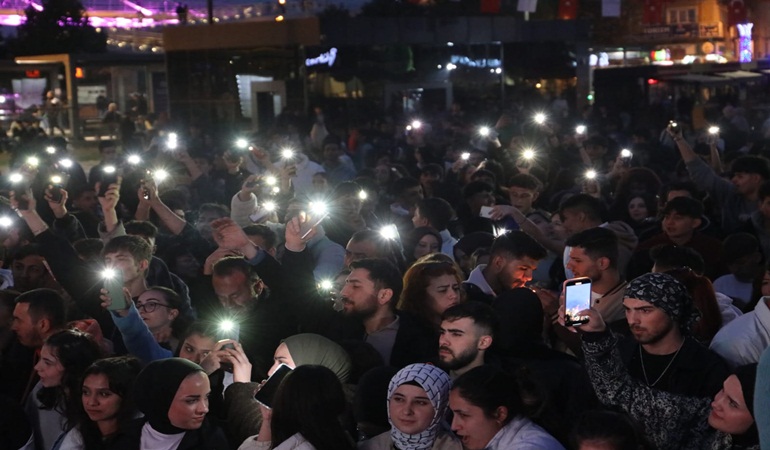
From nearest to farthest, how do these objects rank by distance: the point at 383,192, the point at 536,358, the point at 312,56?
the point at 536,358
the point at 383,192
the point at 312,56

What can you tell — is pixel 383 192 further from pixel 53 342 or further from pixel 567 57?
pixel 567 57

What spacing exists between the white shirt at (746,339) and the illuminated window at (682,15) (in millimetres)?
57285

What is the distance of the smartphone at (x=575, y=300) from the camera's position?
436 cm

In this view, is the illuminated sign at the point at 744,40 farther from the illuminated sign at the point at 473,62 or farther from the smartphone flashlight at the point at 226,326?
the smartphone flashlight at the point at 226,326

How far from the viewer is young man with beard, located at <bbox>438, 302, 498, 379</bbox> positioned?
15.7 feet

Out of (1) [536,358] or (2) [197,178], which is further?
(2) [197,178]

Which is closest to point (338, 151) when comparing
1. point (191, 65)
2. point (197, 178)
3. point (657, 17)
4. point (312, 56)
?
point (197, 178)

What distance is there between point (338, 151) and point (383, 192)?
11.3 ft

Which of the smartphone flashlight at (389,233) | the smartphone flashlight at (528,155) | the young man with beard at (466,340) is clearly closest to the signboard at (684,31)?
the smartphone flashlight at (528,155)

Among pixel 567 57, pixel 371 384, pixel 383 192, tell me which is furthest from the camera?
pixel 567 57

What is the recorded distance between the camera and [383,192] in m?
11.3

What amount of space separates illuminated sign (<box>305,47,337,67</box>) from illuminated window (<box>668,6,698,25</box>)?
36.6 m

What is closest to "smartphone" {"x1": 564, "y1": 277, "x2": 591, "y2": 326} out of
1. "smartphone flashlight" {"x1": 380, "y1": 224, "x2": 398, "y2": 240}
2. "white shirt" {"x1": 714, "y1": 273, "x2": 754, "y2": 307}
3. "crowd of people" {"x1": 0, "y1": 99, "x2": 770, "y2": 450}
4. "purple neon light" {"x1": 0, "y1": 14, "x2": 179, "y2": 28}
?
"crowd of people" {"x1": 0, "y1": 99, "x2": 770, "y2": 450}

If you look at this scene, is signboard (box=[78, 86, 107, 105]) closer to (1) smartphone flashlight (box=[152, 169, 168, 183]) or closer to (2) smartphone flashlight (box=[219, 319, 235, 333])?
(1) smartphone flashlight (box=[152, 169, 168, 183])
